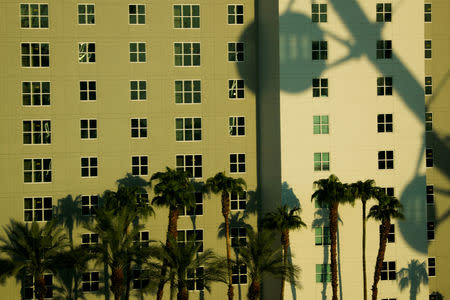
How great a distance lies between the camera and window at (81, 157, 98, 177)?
4097cm

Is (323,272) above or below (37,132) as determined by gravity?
below

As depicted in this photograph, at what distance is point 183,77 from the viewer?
4159 centimetres

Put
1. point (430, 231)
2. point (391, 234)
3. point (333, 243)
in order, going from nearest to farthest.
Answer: point (333, 243)
point (391, 234)
point (430, 231)

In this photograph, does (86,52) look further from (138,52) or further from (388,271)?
(388,271)

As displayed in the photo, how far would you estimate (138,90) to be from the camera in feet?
136

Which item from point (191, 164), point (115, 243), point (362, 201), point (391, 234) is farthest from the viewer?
point (191, 164)

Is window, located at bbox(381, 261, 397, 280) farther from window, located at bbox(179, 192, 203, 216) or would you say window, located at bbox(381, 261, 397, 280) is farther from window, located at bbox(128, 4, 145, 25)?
window, located at bbox(128, 4, 145, 25)

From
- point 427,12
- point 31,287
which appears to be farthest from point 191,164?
point 427,12

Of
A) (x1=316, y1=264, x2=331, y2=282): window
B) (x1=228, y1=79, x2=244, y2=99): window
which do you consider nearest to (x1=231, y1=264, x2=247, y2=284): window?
(x1=316, y1=264, x2=331, y2=282): window

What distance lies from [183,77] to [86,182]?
11015mm

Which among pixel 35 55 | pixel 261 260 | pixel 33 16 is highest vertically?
pixel 33 16

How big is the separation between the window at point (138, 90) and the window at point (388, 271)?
72.3ft

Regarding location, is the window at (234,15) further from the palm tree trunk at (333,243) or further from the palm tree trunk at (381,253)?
the palm tree trunk at (381,253)

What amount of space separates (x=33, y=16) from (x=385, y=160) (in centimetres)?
2849
